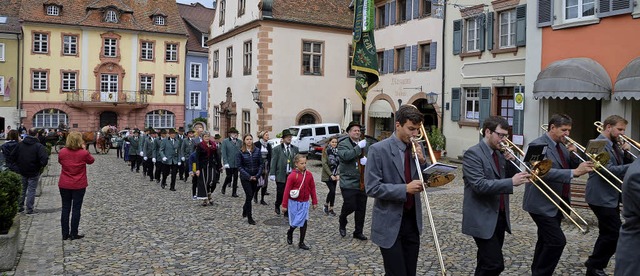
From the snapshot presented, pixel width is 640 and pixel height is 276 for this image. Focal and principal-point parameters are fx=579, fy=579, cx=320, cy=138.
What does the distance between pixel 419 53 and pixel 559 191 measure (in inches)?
799

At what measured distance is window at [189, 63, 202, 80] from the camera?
51250mm

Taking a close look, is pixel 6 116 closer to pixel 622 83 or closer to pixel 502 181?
pixel 622 83

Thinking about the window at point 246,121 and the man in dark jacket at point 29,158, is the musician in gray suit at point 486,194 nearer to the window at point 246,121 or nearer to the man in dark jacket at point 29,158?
the man in dark jacket at point 29,158

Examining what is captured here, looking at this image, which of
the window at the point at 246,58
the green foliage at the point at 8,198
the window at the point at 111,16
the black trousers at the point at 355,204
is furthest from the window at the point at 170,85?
the black trousers at the point at 355,204

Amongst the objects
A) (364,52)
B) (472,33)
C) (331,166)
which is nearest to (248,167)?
(331,166)

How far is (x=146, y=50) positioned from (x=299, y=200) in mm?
43017

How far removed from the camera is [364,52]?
57.7ft

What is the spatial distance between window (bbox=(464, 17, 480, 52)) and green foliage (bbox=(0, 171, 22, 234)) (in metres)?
18.2

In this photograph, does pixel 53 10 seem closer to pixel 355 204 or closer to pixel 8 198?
pixel 8 198

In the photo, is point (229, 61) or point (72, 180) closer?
point (72, 180)

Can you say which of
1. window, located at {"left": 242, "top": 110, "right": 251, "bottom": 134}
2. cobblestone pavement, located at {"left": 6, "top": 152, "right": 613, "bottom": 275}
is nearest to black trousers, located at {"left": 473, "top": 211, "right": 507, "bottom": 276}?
cobblestone pavement, located at {"left": 6, "top": 152, "right": 613, "bottom": 275}

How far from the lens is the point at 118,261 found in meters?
7.55

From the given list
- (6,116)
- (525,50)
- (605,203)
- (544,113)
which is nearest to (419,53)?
(525,50)

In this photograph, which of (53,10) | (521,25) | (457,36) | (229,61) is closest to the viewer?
(521,25)
